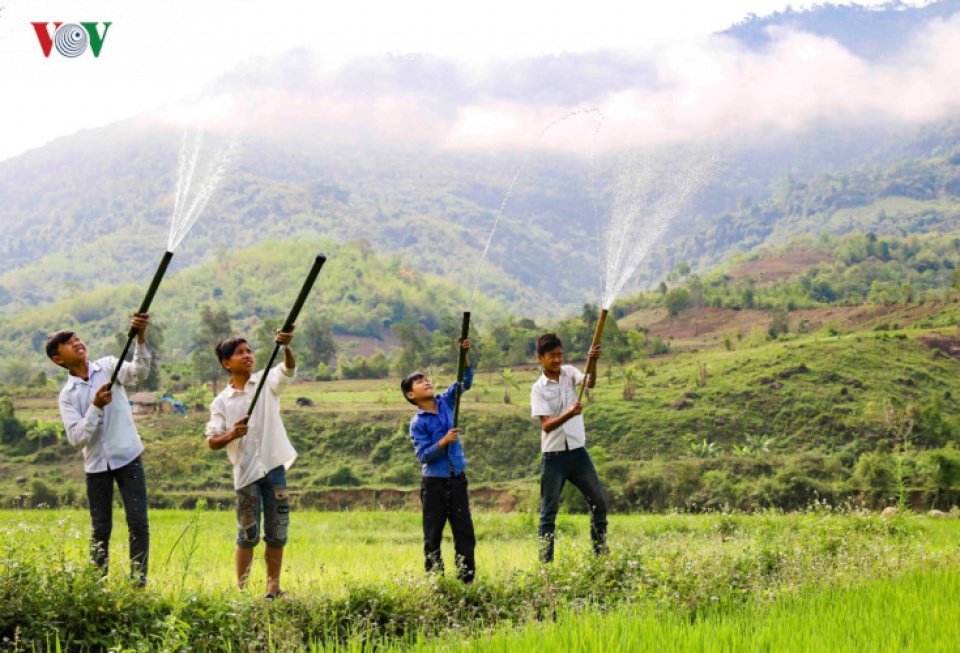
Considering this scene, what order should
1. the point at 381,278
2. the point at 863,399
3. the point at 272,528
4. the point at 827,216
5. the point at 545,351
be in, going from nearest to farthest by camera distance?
1. the point at 272,528
2. the point at 545,351
3. the point at 863,399
4. the point at 381,278
5. the point at 827,216

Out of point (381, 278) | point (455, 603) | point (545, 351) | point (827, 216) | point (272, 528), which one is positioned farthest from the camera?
point (827, 216)

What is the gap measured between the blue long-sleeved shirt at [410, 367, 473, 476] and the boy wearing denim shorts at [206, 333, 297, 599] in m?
1.00

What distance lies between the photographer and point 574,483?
809 centimetres

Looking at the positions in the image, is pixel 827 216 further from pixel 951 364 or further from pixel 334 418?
pixel 334 418

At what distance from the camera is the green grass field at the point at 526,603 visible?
511 centimetres

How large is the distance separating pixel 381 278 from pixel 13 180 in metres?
137

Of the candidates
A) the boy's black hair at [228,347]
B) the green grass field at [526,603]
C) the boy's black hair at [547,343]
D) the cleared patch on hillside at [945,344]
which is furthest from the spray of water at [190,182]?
the cleared patch on hillside at [945,344]

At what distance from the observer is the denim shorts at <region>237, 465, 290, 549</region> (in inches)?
264

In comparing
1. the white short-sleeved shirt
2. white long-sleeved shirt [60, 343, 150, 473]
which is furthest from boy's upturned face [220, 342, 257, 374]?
the white short-sleeved shirt

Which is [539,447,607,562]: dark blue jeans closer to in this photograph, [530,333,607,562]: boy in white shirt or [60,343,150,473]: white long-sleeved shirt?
[530,333,607,562]: boy in white shirt

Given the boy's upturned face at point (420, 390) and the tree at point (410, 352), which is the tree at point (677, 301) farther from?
the boy's upturned face at point (420, 390)

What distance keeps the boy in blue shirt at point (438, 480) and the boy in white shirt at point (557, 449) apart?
1.11 m

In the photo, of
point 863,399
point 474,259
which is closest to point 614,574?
point 863,399

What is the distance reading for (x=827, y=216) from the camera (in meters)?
109
